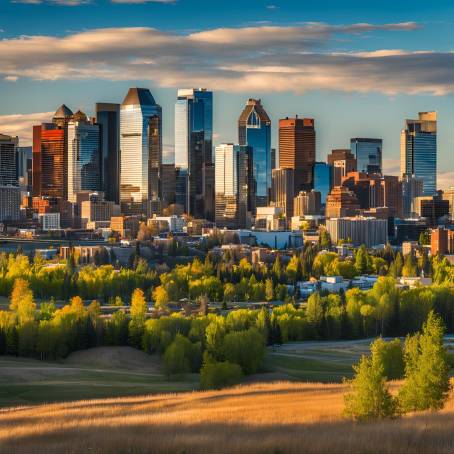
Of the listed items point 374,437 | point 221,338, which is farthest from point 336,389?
point 221,338

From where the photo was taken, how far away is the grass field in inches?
2726

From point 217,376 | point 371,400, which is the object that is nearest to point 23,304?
point 217,376

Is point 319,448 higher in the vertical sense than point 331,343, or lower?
higher

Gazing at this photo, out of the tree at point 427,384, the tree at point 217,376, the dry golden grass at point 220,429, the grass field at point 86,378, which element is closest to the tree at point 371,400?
the dry golden grass at point 220,429

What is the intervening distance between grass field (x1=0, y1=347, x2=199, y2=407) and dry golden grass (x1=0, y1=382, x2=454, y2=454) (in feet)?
49.0

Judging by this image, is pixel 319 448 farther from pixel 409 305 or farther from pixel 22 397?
pixel 409 305

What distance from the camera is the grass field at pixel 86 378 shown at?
69250 mm

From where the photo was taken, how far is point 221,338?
97.3 meters

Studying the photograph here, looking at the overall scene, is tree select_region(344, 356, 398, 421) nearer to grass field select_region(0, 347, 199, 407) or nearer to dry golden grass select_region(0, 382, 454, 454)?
dry golden grass select_region(0, 382, 454, 454)

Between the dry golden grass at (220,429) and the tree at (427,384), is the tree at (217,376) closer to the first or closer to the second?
the dry golden grass at (220,429)

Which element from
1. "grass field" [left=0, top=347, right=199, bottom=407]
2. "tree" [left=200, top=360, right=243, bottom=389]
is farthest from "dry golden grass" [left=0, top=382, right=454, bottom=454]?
"tree" [left=200, top=360, right=243, bottom=389]

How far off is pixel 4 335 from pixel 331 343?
3571 cm

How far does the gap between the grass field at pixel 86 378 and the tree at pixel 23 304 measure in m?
8.94

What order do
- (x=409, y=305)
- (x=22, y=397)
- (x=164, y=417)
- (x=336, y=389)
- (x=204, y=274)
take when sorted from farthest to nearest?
1. (x=204, y=274)
2. (x=409, y=305)
3. (x=22, y=397)
4. (x=336, y=389)
5. (x=164, y=417)
